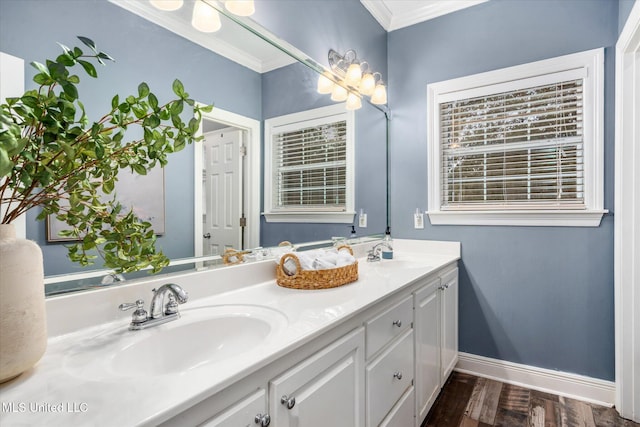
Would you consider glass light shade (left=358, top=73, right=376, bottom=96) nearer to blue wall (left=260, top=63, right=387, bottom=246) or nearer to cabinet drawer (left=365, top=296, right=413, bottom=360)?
blue wall (left=260, top=63, right=387, bottom=246)

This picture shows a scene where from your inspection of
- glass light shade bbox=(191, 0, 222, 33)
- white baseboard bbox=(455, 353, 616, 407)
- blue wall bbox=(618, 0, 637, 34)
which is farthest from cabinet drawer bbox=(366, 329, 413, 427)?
blue wall bbox=(618, 0, 637, 34)

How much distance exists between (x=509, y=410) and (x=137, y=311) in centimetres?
207

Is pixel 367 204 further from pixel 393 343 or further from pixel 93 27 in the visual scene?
pixel 93 27

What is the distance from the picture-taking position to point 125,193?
3.46ft

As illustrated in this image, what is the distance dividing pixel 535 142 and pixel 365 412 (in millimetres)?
1951

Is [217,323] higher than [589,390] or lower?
higher

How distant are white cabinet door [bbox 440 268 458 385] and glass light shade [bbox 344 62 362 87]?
136cm

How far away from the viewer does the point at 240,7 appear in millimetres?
1428

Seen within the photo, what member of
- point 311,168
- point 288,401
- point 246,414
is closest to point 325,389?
point 288,401

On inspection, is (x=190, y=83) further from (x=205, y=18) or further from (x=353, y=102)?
(x=353, y=102)

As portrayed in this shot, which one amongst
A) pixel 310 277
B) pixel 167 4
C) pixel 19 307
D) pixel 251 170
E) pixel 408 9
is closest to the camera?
pixel 19 307

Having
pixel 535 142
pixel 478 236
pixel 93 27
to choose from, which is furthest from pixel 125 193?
pixel 535 142

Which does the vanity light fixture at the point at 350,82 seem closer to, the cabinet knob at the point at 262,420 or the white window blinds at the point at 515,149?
the white window blinds at the point at 515,149

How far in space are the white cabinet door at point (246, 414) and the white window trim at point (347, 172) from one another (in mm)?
952
